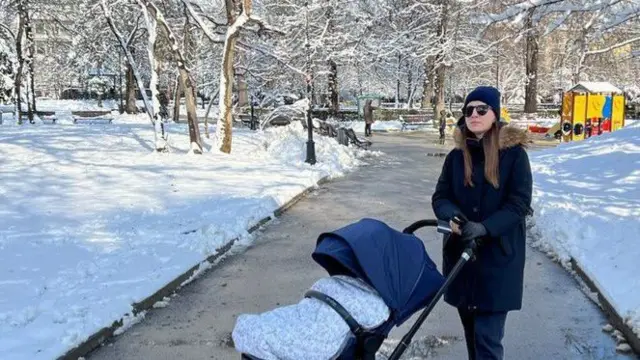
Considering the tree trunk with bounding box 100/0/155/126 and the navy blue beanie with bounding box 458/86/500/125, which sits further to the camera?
the tree trunk with bounding box 100/0/155/126

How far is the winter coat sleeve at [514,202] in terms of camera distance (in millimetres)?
3555

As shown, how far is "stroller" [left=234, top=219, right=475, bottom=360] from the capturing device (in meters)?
2.92

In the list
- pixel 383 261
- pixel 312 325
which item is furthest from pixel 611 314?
pixel 312 325

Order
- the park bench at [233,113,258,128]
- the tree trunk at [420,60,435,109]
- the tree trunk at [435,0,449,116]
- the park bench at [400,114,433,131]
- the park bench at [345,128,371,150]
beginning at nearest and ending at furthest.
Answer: the park bench at [345,128,371,150] → the park bench at [233,113,258,128] → the tree trunk at [435,0,449,116] → the park bench at [400,114,433,131] → the tree trunk at [420,60,435,109]

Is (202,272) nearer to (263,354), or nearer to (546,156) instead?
(263,354)

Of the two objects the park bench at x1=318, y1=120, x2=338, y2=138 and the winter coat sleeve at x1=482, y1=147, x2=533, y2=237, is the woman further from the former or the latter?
the park bench at x1=318, y1=120, x2=338, y2=138

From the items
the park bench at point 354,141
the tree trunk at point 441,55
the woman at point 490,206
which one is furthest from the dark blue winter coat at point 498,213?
the tree trunk at point 441,55

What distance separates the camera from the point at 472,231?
3.45 meters

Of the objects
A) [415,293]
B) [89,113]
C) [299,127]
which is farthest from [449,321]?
[89,113]

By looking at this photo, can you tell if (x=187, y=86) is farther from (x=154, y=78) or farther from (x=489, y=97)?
(x=489, y=97)

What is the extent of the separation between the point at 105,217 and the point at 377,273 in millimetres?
7849

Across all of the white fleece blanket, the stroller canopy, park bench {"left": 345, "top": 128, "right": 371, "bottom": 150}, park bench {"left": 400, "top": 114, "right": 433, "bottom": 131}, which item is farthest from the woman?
park bench {"left": 400, "top": 114, "right": 433, "bottom": 131}

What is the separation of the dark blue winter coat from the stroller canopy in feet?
1.80

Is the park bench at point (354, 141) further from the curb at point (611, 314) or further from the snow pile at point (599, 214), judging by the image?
the curb at point (611, 314)
